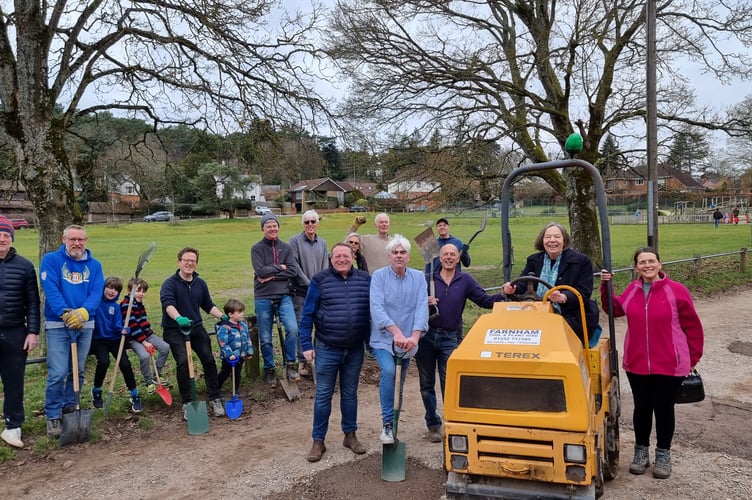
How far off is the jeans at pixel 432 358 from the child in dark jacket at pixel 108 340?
300cm

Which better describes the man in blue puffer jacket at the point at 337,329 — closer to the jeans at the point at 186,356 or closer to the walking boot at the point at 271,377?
the jeans at the point at 186,356

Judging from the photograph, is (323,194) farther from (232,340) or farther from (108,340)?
(108,340)

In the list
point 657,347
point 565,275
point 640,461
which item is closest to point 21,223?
point 565,275

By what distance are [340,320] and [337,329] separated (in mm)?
81

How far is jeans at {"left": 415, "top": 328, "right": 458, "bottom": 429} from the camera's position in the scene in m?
5.18

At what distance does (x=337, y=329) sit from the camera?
4898 millimetres

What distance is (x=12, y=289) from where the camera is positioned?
516 cm

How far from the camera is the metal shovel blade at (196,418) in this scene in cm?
566

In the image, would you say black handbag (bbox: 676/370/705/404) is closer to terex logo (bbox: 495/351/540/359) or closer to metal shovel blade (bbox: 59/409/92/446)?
terex logo (bbox: 495/351/540/359)

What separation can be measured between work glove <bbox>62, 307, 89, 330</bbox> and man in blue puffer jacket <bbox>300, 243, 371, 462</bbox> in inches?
82.5

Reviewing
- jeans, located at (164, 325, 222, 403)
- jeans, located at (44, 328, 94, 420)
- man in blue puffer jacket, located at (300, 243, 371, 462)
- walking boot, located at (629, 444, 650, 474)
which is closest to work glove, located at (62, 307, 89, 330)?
jeans, located at (44, 328, 94, 420)

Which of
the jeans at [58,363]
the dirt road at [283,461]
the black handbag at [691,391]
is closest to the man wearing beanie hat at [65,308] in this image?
the jeans at [58,363]

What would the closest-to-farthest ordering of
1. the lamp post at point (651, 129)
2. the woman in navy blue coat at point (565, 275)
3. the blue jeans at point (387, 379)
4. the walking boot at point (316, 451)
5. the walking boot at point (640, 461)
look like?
the woman in navy blue coat at point (565, 275)
the walking boot at point (640, 461)
the blue jeans at point (387, 379)
the walking boot at point (316, 451)
the lamp post at point (651, 129)

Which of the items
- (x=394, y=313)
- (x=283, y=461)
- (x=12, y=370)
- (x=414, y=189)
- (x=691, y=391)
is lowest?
(x=283, y=461)
